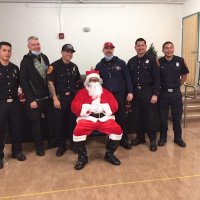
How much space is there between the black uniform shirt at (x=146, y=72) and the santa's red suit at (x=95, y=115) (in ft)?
1.59

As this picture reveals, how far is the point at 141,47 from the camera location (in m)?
3.68

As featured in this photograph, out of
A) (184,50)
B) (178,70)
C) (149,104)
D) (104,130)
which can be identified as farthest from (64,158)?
(184,50)

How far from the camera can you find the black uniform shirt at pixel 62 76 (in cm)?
361

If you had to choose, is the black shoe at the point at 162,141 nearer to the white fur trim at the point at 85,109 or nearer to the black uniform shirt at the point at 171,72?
the black uniform shirt at the point at 171,72

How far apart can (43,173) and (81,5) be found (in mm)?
5996

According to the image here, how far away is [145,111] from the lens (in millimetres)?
3822

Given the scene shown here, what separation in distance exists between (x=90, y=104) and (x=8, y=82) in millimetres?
1097

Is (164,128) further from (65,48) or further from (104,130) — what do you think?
(65,48)

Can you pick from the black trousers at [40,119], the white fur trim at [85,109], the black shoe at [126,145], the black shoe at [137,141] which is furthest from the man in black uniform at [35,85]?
the black shoe at [137,141]

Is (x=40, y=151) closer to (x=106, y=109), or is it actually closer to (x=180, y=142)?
(x=106, y=109)

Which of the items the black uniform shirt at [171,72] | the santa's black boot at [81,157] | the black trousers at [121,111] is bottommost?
the santa's black boot at [81,157]

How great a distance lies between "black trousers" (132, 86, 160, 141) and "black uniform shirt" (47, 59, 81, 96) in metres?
0.94

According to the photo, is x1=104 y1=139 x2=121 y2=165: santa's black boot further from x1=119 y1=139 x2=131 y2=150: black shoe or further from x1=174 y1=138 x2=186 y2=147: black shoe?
x1=174 y1=138 x2=186 y2=147: black shoe

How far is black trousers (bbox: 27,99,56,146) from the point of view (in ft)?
11.9
